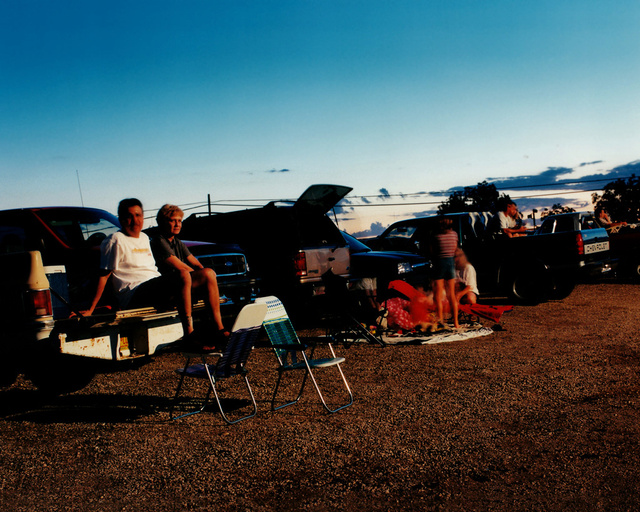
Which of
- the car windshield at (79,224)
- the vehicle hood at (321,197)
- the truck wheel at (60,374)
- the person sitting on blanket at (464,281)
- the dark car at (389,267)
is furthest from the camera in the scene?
the dark car at (389,267)

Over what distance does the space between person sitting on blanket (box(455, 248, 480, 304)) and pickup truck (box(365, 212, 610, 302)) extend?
1447 millimetres

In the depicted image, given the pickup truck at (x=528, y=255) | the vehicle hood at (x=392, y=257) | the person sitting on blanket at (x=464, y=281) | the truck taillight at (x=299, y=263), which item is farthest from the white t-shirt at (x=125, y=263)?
the pickup truck at (x=528, y=255)

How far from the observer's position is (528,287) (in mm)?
12062

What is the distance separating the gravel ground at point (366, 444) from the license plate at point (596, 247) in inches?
201

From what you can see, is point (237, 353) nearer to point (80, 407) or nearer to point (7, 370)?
point (80, 407)

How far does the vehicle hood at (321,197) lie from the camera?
9516mm

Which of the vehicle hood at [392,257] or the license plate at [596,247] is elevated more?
the vehicle hood at [392,257]

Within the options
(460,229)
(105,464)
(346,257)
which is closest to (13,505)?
(105,464)

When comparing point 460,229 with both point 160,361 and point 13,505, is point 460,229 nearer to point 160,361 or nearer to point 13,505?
point 160,361

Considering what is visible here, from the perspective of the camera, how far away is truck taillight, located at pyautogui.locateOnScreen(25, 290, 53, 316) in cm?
495

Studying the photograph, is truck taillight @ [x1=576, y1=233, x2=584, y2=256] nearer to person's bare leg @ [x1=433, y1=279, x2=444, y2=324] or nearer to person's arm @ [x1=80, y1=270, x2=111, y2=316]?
person's bare leg @ [x1=433, y1=279, x2=444, y2=324]

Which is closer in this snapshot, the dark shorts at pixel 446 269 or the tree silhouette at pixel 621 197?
the dark shorts at pixel 446 269

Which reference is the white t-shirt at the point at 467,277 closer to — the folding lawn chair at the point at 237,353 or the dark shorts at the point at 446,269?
the dark shorts at the point at 446,269

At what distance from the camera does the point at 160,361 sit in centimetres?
766
